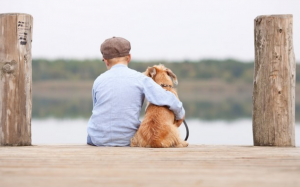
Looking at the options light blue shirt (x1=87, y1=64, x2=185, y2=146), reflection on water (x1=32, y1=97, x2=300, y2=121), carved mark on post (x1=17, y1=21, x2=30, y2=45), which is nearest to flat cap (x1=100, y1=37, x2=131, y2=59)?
light blue shirt (x1=87, y1=64, x2=185, y2=146)

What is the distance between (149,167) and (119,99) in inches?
59.5

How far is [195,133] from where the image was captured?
16.7 meters

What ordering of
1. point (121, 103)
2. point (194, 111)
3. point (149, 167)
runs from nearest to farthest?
1. point (149, 167)
2. point (121, 103)
3. point (194, 111)

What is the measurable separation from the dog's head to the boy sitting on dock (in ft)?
0.77

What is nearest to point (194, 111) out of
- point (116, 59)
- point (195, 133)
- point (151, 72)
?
point (195, 133)

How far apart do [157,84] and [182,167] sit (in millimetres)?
1557

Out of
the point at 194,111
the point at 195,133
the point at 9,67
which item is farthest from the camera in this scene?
the point at 194,111

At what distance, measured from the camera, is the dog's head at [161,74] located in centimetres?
538

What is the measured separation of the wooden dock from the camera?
10.8ft

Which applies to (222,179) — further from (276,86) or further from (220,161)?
(276,86)

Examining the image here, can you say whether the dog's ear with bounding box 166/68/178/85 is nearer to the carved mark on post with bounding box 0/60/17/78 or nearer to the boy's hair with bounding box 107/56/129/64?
the boy's hair with bounding box 107/56/129/64

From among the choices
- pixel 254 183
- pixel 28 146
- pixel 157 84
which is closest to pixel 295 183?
pixel 254 183

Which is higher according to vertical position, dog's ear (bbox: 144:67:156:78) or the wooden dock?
dog's ear (bbox: 144:67:156:78)

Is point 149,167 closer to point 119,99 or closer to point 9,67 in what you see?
point 119,99
